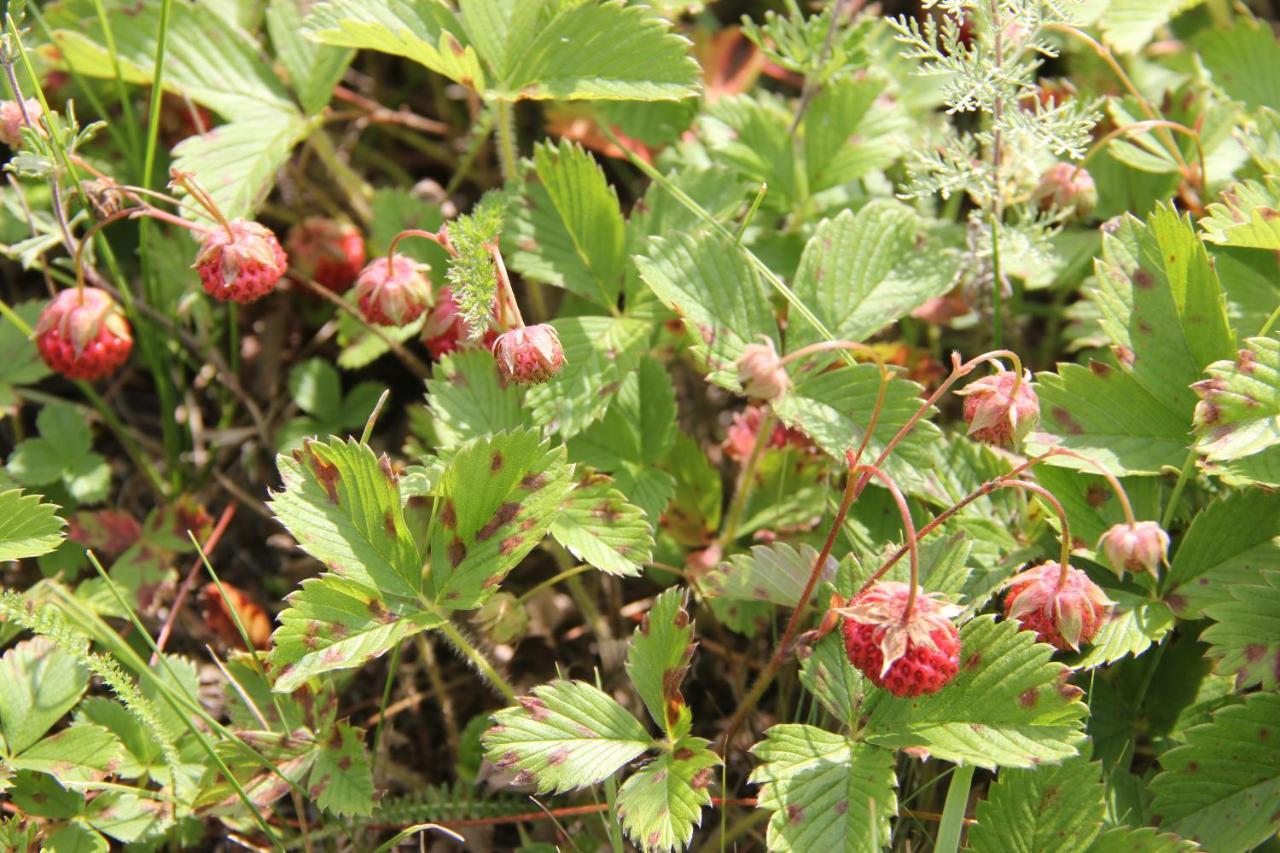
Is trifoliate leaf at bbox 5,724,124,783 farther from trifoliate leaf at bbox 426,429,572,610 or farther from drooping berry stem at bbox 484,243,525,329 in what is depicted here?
drooping berry stem at bbox 484,243,525,329

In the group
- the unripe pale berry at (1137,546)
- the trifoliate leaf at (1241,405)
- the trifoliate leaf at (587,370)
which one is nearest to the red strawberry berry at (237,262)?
the trifoliate leaf at (587,370)

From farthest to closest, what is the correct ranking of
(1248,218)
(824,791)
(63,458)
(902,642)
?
1. (63,458)
2. (1248,218)
3. (824,791)
4. (902,642)

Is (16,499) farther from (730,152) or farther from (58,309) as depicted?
(730,152)

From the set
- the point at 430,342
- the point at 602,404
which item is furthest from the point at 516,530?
the point at 430,342

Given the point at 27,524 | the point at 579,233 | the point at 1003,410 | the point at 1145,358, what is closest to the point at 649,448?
the point at 579,233

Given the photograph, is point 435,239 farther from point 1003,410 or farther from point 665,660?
point 1003,410

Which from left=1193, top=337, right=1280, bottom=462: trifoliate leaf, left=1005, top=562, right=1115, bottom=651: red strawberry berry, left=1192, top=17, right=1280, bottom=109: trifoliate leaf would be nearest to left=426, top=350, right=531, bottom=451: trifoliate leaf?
left=1005, top=562, right=1115, bottom=651: red strawberry berry
